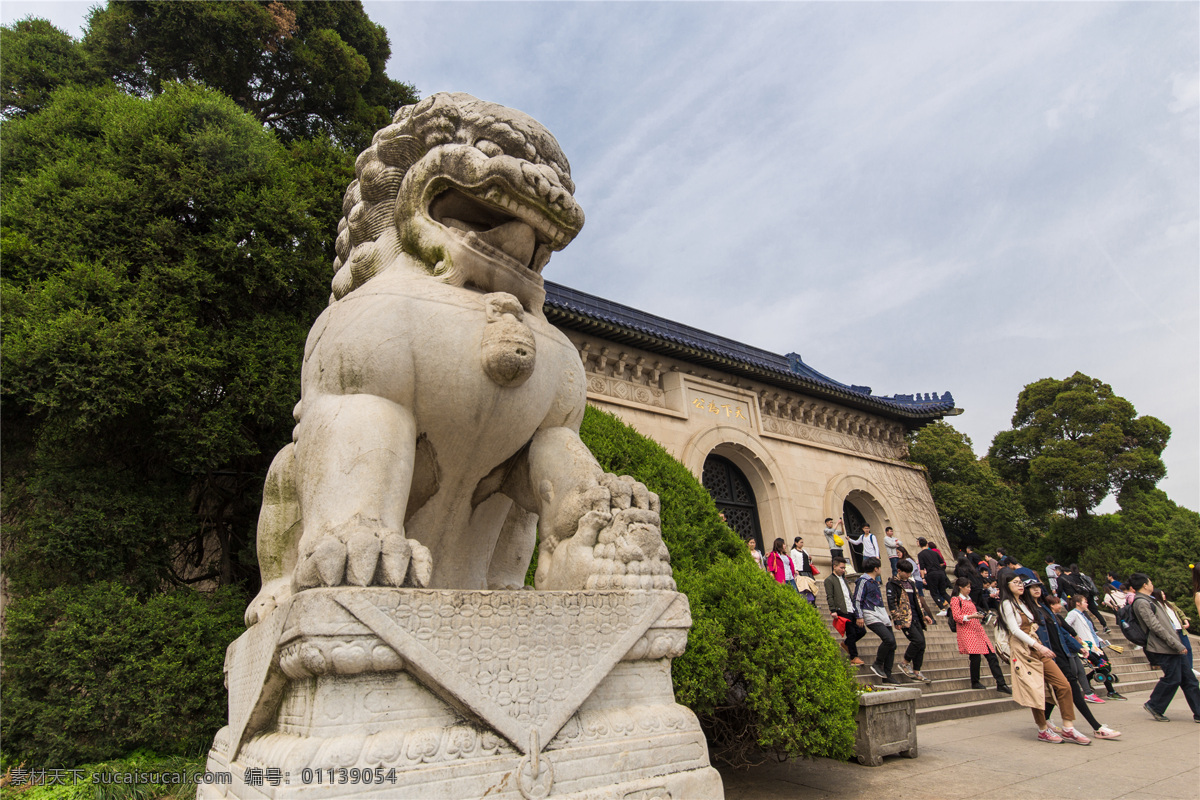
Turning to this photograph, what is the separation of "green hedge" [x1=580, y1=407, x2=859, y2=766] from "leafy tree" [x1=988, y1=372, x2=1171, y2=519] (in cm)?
1901

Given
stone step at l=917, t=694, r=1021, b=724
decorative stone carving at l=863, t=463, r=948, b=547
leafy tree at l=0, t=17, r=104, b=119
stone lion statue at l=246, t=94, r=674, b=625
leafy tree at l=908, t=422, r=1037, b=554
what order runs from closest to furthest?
stone lion statue at l=246, t=94, r=674, b=625 → stone step at l=917, t=694, r=1021, b=724 → leafy tree at l=0, t=17, r=104, b=119 → decorative stone carving at l=863, t=463, r=948, b=547 → leafy tree at l=908, t=422, r=1037, b=554

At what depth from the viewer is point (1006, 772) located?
3801 mm

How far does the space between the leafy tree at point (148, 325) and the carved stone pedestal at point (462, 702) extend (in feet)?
13.0

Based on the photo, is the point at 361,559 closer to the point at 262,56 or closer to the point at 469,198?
the point at 469,198

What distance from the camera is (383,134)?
2.21 m

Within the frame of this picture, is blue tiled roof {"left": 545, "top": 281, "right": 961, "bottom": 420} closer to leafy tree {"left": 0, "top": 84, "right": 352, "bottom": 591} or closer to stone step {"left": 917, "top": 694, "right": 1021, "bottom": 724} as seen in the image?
leafy tree {"left": 0, "top": 84, "right": 352, "bottom": 591}

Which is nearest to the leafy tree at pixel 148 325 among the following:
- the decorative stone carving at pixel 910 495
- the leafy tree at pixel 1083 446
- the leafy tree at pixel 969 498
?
the decorative stone carving at pixel 910 495

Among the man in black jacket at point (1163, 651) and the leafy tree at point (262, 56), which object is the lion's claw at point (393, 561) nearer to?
the man in black jacket at point (1163, 651)

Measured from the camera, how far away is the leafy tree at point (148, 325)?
460 cm

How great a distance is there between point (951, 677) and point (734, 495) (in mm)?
6221

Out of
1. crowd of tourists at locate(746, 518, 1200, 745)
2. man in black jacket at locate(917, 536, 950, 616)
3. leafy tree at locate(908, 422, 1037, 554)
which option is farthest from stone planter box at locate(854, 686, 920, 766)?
leafy tree at locate(908, 422, 1037, 554)

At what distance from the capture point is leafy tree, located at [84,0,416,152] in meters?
7.95

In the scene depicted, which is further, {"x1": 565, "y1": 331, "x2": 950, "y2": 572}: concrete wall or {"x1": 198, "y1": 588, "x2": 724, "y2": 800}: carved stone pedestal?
{"x1": 565, "y1": 331, "x2": 950, "y2": 572}: concrete wall

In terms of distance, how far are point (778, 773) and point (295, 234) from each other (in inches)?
227
